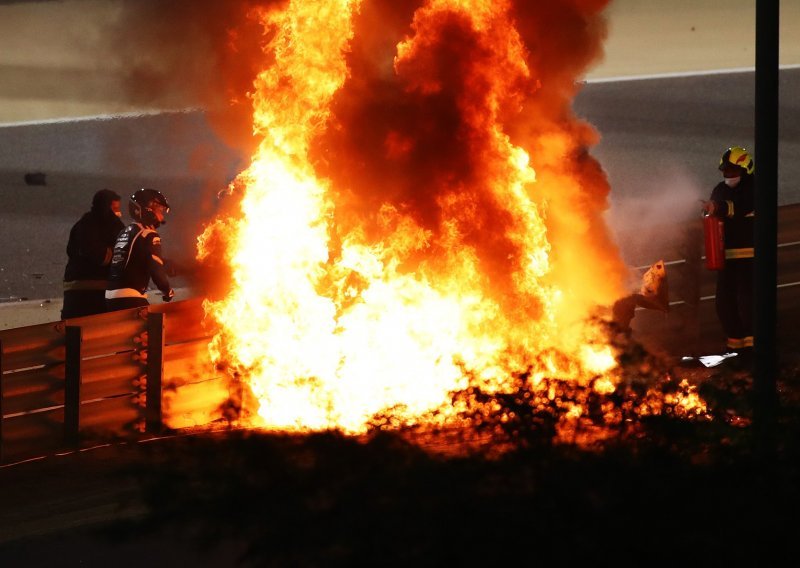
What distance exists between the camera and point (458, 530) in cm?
448

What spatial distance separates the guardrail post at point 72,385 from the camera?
9.31 meters

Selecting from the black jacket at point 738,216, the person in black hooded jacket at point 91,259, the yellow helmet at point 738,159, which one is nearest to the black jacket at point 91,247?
the person in black hooded jacket at point 91,259

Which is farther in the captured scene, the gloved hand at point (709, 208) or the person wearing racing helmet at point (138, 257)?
the gloved hand at point (709, 208)

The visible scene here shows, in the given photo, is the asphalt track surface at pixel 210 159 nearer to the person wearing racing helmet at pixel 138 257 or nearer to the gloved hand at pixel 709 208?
the person wearing racing helmet at pixel 138 257

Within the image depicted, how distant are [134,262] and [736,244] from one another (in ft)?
19.3

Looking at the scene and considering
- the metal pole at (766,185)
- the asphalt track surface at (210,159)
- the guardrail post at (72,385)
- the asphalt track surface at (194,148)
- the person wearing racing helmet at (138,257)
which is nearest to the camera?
the metal pole at (766,185)

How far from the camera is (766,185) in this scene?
307 inches

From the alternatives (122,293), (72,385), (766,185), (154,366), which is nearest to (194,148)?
(122,293)

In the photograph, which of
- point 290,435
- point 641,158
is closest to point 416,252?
point 290,435

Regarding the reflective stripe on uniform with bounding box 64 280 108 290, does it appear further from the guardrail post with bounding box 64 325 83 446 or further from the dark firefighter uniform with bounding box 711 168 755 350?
the dark firefighter uniform with bounding box 711 168 755 350

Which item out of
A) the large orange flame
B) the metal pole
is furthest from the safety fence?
the metal pole

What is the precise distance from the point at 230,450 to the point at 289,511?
54cm

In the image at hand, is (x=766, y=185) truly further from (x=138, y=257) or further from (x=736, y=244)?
(x=138, y=257)

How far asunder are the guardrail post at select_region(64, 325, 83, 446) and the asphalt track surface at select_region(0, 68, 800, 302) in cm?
1243
